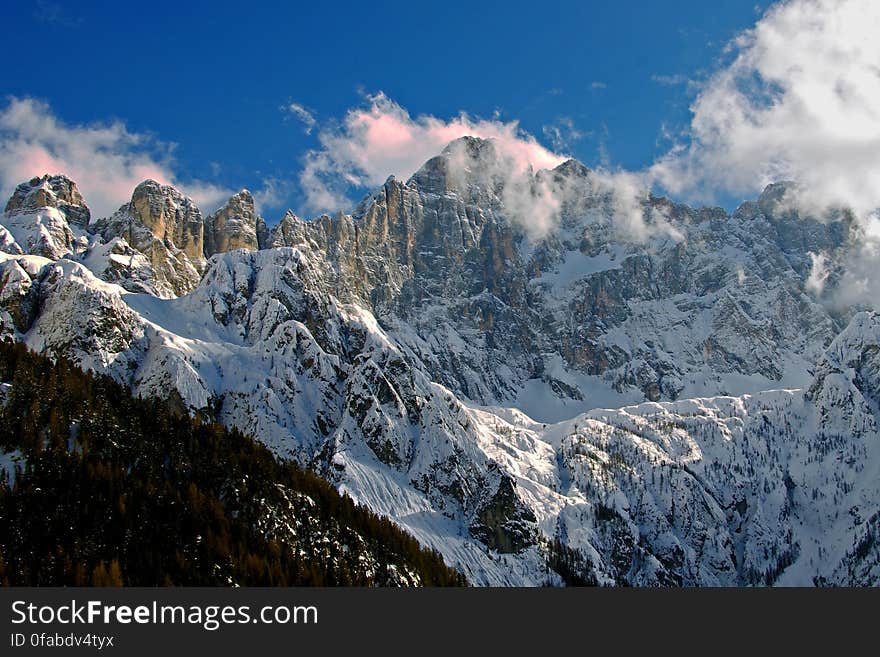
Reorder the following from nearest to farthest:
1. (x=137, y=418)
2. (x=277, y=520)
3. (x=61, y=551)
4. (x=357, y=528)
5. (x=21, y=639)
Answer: (x=21, y=639) < (x=61, y=551) < (x=277, y=520) < (x=137, y=418) < (x=357, y=528)

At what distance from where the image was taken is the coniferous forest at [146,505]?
345 ft

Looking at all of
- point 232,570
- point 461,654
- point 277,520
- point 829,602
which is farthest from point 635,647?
point 277,520

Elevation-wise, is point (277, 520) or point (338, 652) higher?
point (277, 520)

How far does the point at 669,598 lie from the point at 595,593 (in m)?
8.03

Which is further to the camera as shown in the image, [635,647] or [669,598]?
[669,598]

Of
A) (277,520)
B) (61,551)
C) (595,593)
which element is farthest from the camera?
(277,520)

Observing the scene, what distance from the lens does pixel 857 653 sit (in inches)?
2788

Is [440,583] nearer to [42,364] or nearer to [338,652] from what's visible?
[42,364]

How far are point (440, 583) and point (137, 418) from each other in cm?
5445

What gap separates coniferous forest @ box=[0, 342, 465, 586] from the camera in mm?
105250

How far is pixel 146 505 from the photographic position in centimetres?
11488

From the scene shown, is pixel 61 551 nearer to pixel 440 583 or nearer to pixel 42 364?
pixel 42 364

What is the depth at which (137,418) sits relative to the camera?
138 metres

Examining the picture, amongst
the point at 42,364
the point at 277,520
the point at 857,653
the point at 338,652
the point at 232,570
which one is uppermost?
the point at 42,364
